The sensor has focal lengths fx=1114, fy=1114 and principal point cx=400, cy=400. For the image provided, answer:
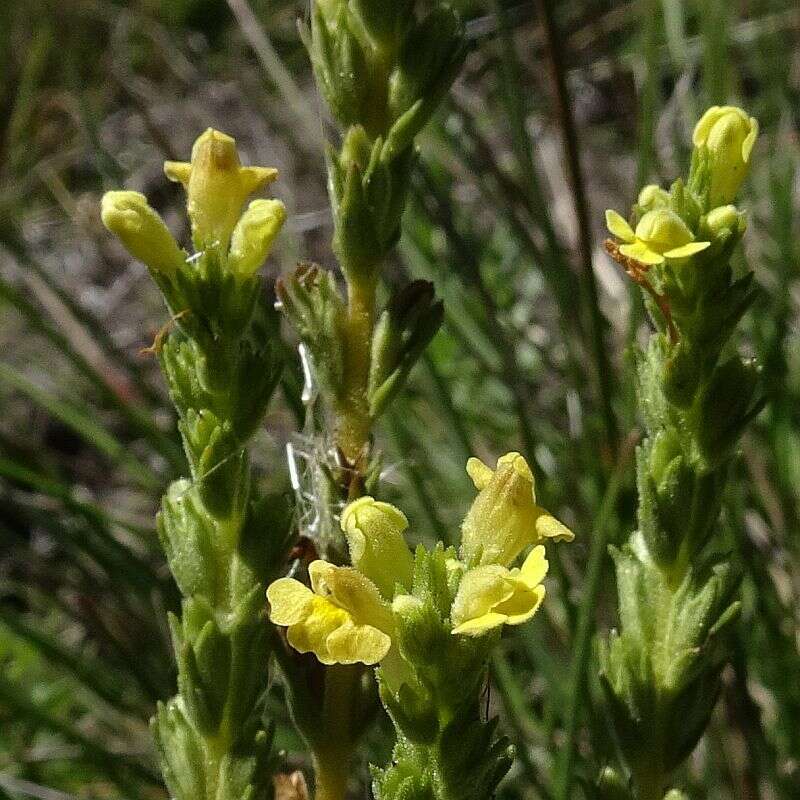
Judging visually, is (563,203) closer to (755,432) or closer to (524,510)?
(755,432)

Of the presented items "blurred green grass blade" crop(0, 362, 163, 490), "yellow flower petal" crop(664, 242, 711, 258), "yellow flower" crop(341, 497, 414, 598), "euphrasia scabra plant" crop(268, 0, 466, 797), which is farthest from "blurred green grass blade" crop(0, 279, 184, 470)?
"yellow flower petal" crop(664, 242, 711, 258)

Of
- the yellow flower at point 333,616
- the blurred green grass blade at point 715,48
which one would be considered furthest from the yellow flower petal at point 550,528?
the blurred green grass blade at point 715,48

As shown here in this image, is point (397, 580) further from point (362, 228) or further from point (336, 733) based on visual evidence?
point (362, 228)

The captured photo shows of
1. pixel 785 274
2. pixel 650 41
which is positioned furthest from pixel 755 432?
pixel 650 41

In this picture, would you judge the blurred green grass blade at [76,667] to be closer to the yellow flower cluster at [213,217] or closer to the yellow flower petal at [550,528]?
the yellow flower cluster at [213,217]

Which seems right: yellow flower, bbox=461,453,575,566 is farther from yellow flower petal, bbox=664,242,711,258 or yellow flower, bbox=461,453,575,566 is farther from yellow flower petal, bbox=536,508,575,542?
yellow flower petal, bbox=664,242,711,258

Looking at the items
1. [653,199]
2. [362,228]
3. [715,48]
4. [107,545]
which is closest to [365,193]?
[362,228]
